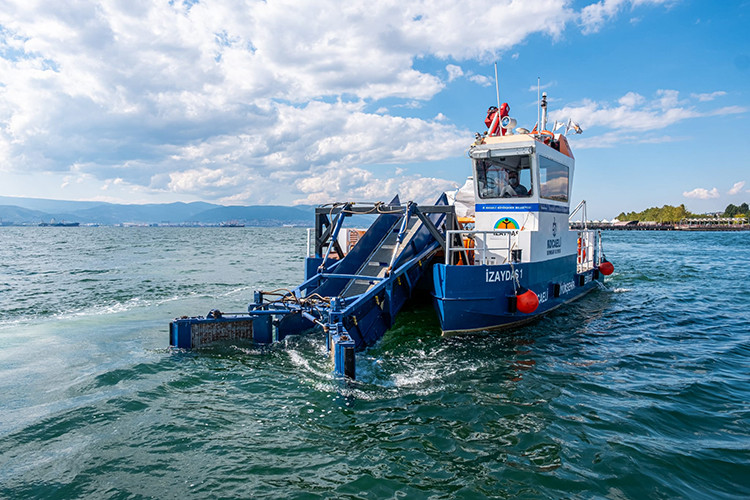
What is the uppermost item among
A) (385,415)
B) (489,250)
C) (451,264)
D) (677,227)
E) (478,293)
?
(677,227)

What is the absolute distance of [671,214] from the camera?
121625 millimetres

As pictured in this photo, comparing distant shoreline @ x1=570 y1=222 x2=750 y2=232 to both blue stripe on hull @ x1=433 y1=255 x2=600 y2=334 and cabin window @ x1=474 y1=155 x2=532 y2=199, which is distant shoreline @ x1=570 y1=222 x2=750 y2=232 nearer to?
cabin window @ x1=474 y1=155 x2=532 y2=199

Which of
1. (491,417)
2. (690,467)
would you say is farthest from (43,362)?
(690,467)

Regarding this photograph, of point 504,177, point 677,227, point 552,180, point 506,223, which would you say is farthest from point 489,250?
point 677,227

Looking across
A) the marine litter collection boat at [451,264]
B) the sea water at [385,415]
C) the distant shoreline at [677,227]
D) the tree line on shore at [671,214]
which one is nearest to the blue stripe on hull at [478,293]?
the marine litter collection boat at [451,264]

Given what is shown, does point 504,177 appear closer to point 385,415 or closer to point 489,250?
point 489,250

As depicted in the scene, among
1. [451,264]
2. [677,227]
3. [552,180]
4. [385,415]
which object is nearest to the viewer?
[385,415]

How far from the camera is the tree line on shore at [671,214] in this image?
120250mm

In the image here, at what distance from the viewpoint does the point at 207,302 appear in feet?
46.1

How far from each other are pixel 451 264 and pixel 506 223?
8.90 feet

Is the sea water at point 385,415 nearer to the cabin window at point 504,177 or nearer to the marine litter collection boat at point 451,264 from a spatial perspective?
the marine litter collection boat at point 451,264

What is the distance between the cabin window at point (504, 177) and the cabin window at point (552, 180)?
1.26ft

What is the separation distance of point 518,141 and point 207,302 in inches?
413

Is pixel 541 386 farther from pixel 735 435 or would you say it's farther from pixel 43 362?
pixel 43 362
